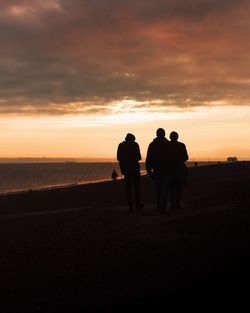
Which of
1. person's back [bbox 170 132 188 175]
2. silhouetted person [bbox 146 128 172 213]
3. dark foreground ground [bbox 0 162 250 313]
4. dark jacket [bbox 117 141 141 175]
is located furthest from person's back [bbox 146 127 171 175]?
dark foreground ground [bbox 0 162 250 313]

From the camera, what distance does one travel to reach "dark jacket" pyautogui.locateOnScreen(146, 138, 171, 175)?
13.7 metres

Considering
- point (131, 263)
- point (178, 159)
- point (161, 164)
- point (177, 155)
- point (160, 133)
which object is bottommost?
point (131, 263)

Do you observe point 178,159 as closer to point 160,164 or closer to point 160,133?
point 160,164

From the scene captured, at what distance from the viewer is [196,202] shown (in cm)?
1622

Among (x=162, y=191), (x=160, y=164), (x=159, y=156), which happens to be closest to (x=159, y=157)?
(x=159, y=156)

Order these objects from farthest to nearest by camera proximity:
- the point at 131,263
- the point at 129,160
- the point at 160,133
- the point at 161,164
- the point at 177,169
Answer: the point at 129,160 → the point at 177,169 → the point at 160,133 → the point at 161,164 → the point at 131,263

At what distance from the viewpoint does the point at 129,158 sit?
1418 centimetres

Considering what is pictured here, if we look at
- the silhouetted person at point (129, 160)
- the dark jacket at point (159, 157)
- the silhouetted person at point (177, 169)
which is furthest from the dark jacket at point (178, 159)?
the silhouetted person at point (129, 160)

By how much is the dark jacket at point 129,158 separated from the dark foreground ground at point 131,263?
1.46m

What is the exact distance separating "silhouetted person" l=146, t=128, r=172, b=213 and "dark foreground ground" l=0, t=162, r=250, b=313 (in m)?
0.59

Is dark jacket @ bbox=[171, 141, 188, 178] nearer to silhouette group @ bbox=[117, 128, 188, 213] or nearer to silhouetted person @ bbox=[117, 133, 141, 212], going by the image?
silhouette group @ bbox=[117, 128, 188, 213]

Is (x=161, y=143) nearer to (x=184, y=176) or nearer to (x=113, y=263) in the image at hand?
(x=184, y=176)

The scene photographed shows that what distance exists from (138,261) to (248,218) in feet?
13.8

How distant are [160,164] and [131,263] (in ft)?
18.7
